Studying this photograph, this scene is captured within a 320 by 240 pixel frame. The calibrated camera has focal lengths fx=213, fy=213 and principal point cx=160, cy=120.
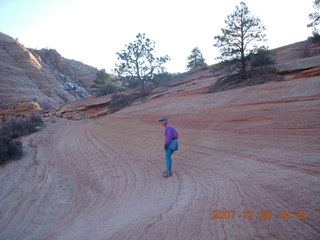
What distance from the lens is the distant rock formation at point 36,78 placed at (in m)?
34.2

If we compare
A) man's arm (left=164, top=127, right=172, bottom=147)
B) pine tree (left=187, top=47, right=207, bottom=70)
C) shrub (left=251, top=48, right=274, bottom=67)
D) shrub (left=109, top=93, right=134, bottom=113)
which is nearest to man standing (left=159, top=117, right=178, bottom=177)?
man's arm (left=164, top=127, right=172, bottom=147)

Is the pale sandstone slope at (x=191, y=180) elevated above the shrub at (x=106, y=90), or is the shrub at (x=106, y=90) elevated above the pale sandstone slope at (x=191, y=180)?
the shrub at (x=106, y=90)

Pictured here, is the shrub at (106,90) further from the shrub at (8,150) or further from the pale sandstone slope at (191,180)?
the shrub at (8,150)

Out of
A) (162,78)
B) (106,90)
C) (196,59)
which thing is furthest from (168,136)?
(196,59)

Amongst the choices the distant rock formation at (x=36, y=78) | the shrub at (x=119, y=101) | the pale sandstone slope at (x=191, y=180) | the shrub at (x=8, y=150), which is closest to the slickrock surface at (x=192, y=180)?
the pale sandstone slope at (x=191, y=180)

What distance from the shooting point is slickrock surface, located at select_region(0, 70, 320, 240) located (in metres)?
2.94

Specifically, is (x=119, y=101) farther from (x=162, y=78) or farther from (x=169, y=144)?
(x=169, y=144)

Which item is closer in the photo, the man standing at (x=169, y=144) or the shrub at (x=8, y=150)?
the man standing at (x=169, y=144)

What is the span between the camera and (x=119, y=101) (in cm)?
2486

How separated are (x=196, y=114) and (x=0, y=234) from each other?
882cm

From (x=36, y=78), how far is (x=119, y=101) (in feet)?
89.9

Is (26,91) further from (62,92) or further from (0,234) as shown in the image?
(0,234)

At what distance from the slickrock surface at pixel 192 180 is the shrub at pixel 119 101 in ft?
44.5
